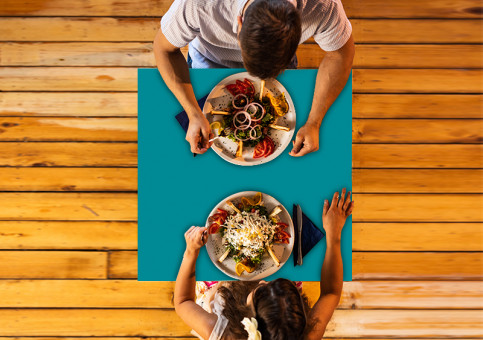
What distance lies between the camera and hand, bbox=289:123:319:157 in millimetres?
1521

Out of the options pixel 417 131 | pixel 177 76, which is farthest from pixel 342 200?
pixel 417 131

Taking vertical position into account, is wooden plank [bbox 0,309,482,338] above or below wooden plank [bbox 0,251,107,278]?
below

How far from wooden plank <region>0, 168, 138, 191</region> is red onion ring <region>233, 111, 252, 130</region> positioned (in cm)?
126

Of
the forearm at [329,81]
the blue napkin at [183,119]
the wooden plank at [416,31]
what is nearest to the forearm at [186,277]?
the blue napkin at [183,119]

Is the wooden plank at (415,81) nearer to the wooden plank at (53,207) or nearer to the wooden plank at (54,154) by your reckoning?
the wooden plank at (54,154)

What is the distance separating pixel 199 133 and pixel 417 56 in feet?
5.90

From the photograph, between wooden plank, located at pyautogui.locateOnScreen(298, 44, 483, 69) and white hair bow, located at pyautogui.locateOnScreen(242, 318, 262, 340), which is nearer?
white hair bow, located at pyautogui.locateOnScreen(242, 318, 262, 340)

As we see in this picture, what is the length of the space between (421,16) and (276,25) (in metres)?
1.90

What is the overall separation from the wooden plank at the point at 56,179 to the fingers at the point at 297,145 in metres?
1.38

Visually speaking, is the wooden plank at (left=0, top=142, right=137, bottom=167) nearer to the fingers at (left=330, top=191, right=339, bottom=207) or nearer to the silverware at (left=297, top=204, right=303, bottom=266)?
the silverware at (left=297, top=204, right=303, bottom=266)

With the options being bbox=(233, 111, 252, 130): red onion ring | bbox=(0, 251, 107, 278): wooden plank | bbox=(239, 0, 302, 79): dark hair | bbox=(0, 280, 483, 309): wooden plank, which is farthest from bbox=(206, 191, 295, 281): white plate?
bbox=(0, 251, 107, 278): wooden plank

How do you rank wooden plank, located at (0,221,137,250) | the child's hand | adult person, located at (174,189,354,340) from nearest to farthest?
adult person, located at (174,189,354,340)
the child's hand
wooden plank, located at (0,221,137,250)

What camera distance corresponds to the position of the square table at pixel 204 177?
1.56 m

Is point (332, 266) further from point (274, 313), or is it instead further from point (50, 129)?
point (50, 129)
